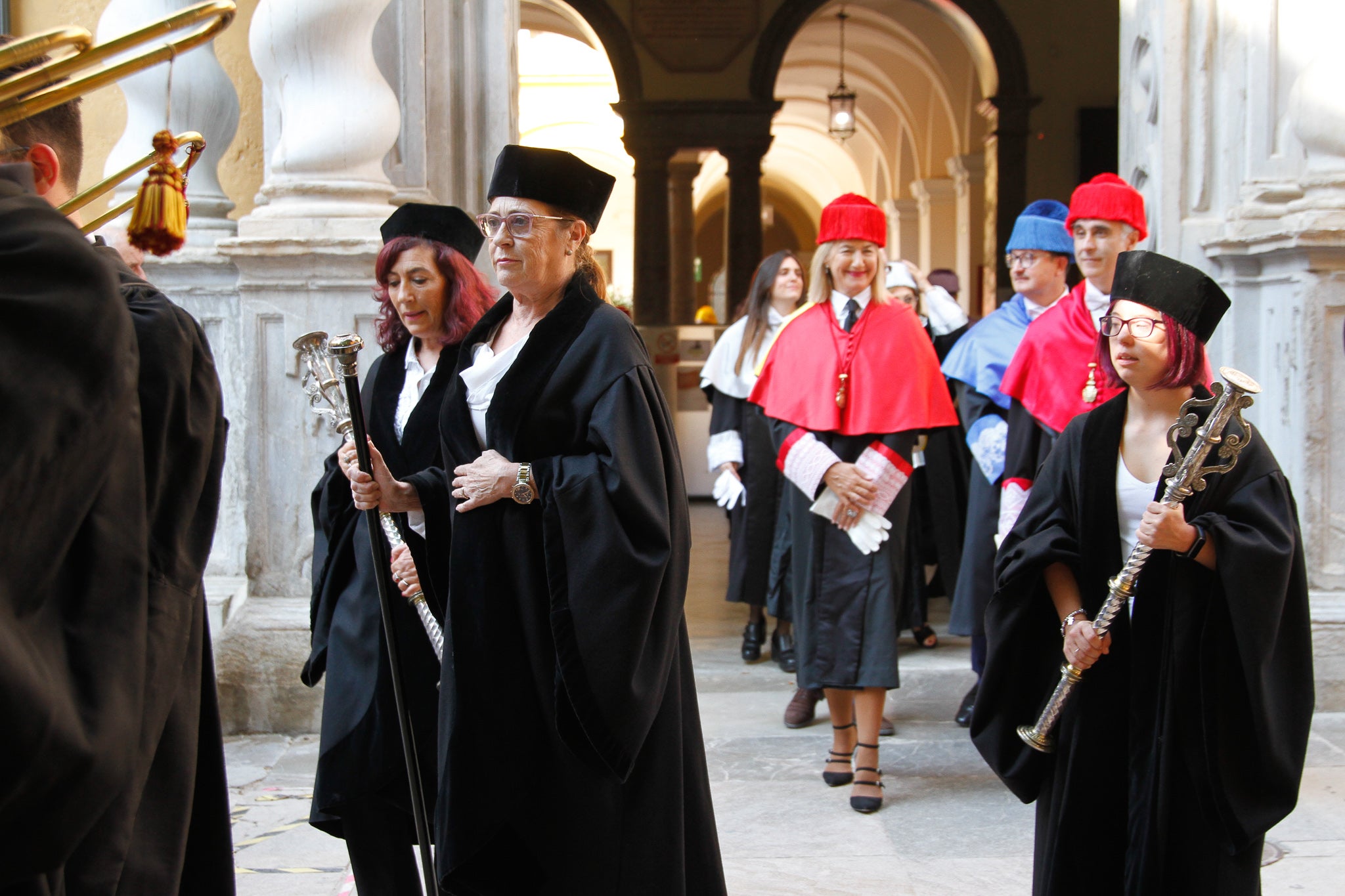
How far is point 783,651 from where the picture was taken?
6.19m

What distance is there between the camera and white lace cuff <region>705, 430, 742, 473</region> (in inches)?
254

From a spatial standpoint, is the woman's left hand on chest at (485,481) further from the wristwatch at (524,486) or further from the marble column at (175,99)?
the marble column at (175,99)

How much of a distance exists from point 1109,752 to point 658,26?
1247 centimetres

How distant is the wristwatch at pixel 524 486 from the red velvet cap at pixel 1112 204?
239 centimetres

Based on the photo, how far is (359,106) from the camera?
499 cm

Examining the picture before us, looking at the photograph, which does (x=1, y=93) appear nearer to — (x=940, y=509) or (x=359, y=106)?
(x=359, y=106)

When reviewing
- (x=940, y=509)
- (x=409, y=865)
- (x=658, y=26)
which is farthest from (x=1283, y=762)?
(x=658, y=26)

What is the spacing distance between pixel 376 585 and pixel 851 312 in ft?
6.98

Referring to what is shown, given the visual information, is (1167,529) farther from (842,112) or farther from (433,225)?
(842,112)

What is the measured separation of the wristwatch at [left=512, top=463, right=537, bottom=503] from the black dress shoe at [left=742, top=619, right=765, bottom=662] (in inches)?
148

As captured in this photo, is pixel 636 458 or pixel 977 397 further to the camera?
pixel 977 397

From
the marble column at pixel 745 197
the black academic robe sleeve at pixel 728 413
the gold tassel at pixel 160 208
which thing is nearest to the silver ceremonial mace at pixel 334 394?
the gold tassel at pixel 160 208

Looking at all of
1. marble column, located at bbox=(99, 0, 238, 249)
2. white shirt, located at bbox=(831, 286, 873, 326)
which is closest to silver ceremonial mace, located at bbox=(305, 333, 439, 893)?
white shirt, located at bbox=(831, 286, 873, 326)

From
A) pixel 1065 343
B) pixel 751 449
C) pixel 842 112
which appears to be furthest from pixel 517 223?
pixel 842 112
